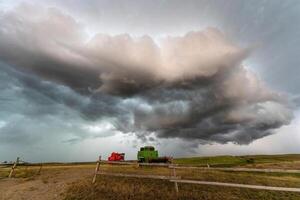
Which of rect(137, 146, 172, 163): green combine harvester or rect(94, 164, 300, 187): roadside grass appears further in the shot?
rect(137, 146, 172, 163): green combine harvester

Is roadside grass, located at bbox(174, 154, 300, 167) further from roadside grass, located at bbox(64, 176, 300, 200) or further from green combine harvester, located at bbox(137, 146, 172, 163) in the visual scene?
roadside grass, located at bbox(64, 176, 300, 200)

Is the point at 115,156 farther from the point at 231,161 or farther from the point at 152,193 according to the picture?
the point at 231,161

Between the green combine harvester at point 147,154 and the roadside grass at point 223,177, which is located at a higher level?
the green combine harvester at point 147,154

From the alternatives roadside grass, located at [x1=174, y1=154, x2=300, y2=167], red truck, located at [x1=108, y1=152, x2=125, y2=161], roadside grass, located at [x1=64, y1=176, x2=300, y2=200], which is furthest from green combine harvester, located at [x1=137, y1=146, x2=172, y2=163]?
roadside grass, located at [x1=174, y1=154, x2=300, y2=167]

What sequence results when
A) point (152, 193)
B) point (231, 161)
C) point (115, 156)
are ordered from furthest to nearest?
point (231, 161), point (115, 156), point (152, 193)

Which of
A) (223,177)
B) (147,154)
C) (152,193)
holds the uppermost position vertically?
(147,154)

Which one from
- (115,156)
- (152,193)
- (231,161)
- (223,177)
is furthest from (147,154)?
(231,161)

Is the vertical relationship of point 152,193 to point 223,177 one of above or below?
below

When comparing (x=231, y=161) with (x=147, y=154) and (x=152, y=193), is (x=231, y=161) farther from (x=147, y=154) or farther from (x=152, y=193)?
(x=152, y=193)

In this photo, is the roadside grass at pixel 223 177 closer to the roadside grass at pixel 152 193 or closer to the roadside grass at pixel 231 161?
the roadside grass at pixel 152 193

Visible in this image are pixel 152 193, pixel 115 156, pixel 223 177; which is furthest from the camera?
pixel 115 156

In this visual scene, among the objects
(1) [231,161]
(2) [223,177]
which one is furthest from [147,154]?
(1) [231,161]

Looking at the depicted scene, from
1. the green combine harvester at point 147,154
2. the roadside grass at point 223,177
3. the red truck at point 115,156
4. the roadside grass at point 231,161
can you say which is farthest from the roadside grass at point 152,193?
the roadside grass at point 231,161

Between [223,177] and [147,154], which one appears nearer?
[223,177]
